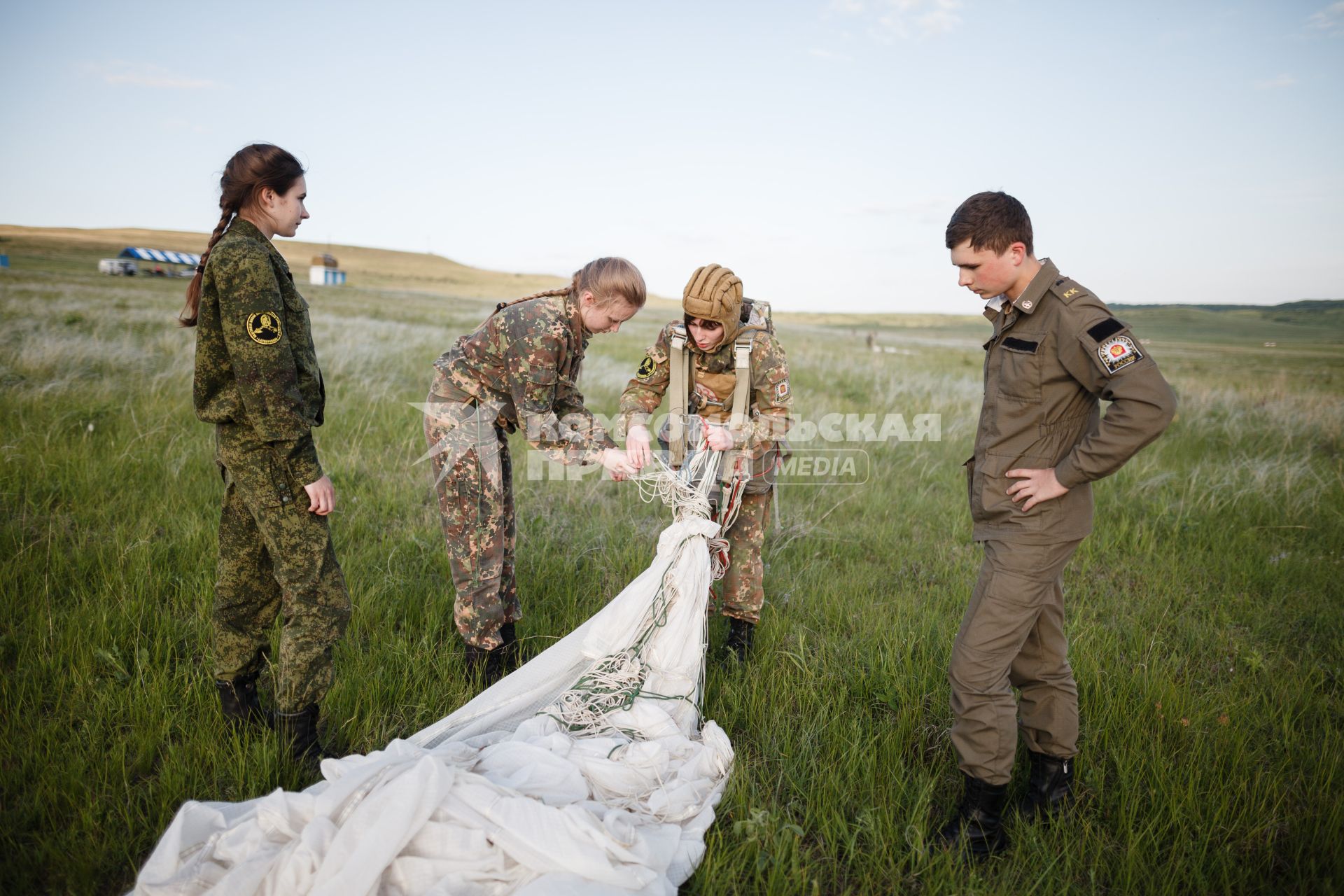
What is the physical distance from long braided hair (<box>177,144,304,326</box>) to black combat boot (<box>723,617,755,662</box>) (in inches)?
132

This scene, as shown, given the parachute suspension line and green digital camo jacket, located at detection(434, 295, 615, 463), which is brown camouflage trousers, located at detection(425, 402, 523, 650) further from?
the parachute suspension line

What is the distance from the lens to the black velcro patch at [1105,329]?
100 inches

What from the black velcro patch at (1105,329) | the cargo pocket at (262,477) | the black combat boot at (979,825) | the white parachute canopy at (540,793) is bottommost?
the black combat boot at (979,825)

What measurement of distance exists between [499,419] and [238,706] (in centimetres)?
188

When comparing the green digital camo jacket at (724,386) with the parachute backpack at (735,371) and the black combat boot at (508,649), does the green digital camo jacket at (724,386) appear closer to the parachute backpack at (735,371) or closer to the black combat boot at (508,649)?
the parachute backpack at (735,371)

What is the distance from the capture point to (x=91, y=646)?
3605 millimetres

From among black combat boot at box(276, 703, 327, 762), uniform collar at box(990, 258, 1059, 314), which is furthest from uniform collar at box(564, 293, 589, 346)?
black combat boot at box(276, 703, 327, 762)

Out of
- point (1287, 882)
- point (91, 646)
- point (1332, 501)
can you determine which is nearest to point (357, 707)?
point (91, 646)

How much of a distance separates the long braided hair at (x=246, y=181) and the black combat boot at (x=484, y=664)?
2.18 metres

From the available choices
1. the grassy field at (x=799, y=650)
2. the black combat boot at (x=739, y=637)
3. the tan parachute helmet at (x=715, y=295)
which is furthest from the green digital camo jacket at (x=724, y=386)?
the grassy field at (x=799, y=650)


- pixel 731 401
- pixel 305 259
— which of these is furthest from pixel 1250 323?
pixel 305 259

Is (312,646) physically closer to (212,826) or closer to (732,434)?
(212,826)

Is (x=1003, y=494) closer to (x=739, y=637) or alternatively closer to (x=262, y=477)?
(x=739, y=637)

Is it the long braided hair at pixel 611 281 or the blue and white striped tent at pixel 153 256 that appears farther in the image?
the blue and white striped tent at pixel 153 256
